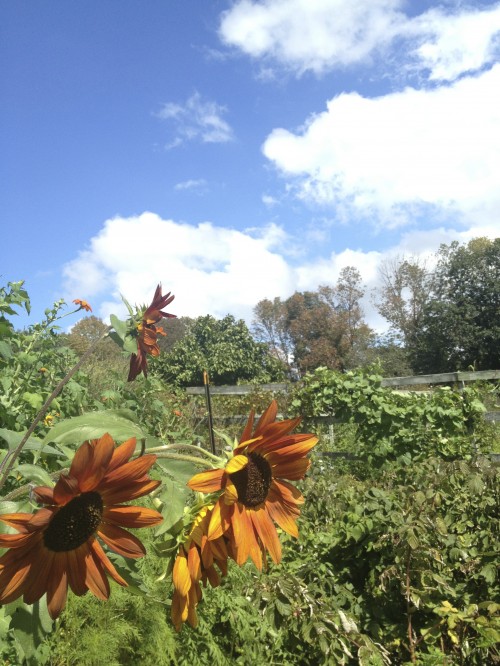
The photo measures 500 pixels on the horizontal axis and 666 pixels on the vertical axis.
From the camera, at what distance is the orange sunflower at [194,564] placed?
69 cm

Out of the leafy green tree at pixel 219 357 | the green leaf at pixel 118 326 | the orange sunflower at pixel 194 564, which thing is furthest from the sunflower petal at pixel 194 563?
the leafy green tree at pixel 219 357

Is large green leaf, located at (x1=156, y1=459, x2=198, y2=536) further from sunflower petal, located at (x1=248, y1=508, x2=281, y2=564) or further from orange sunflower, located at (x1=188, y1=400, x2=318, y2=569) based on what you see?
sunflower petal, located at (x1=248, y1=508, x2=281, y2=564)

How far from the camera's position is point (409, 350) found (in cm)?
2623

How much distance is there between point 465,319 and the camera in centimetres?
2411

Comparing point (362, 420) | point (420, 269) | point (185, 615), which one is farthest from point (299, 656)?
point (420, 269)

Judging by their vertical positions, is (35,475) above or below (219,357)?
below

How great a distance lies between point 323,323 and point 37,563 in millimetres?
31379

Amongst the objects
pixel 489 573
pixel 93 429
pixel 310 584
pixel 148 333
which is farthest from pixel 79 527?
pixel 489 573

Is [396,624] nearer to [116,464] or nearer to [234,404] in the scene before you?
[116,464]

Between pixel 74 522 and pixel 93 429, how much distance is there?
0.11 metres

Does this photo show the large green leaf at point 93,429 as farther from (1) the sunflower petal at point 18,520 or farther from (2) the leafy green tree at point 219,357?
(2) the leafy green tree at point 219,357

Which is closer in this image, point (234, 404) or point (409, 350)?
point (234, 404)

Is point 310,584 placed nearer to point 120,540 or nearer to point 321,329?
point 120,540

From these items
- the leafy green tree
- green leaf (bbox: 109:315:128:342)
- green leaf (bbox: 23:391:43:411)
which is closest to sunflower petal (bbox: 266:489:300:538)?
green leaf (bbox: 109:315:128:342)
